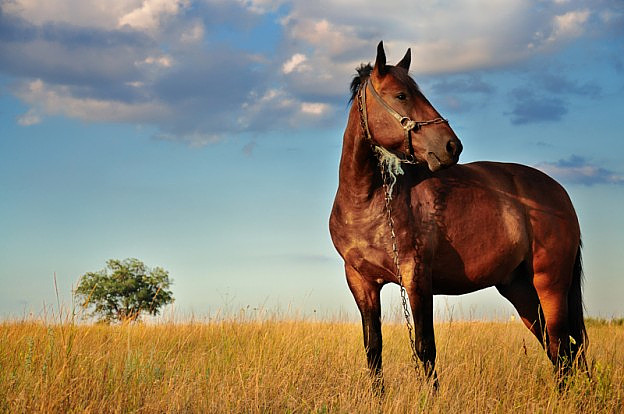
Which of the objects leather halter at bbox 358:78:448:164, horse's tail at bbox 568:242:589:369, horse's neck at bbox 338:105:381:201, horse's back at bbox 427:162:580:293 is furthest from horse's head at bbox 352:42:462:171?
horse's tail at bbox 568:242:589:369

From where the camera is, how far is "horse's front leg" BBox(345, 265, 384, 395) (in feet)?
20.4

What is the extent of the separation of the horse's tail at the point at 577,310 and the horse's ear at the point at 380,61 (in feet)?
11.4

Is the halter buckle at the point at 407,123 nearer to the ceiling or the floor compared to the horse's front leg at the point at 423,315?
nearer to the ceiling

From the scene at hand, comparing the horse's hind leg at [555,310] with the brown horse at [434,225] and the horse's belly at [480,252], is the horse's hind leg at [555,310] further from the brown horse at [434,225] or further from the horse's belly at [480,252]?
the horse's belly at [480,252]

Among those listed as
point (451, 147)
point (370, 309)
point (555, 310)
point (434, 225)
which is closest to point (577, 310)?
point (555, 310)

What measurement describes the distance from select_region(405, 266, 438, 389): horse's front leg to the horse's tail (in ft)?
7.86

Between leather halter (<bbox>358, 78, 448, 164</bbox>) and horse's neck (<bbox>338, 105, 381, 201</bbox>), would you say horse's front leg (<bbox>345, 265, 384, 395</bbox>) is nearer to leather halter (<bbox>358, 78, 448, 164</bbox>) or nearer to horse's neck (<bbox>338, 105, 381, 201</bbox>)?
horse's neck (<bbox>338, 105, 381, 201</bbox>)

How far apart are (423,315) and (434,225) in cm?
90

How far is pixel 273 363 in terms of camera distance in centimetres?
706

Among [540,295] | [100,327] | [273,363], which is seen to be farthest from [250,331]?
[540,295]

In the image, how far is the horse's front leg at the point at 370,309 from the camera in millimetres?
6223

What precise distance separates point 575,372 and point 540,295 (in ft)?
2.91

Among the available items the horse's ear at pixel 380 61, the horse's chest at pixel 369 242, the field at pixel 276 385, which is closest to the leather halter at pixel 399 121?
the horse's ear at pixel 380 61

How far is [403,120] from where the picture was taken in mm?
5520
